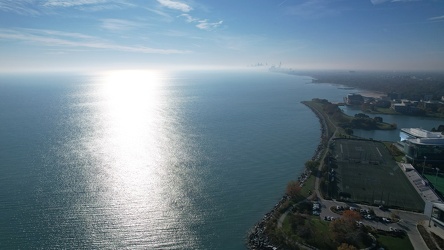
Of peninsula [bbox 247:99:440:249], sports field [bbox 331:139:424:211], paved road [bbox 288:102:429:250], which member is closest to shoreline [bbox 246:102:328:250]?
peninsula [bbox 247:99:440:249]

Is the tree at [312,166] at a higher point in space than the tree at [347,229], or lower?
higher

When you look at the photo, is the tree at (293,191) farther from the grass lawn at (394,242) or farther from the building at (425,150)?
the building at (425,150)

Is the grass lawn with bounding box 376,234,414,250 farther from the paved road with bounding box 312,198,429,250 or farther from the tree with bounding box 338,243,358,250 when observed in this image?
the tree with bounding box 338,243,358,250

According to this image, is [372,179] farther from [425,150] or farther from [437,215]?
[425,150]

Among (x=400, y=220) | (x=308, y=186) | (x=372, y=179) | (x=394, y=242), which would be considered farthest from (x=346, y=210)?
(x=372, y=179)

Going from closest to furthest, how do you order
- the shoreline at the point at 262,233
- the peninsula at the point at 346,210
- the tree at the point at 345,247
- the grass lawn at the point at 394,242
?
the tree at the point at 345,247, the grass lawn at the point at 394,242, the peninsula at the point at 346,210, the shoreline at the point at 262,233

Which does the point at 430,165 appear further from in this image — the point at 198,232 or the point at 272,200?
the point at 198,232

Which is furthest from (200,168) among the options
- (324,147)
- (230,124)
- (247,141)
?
(230,124)

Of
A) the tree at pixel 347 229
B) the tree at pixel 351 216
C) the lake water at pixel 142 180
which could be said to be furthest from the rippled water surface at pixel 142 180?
the tree at pixel 351 216
